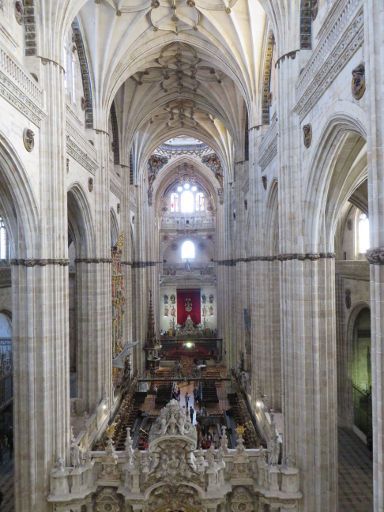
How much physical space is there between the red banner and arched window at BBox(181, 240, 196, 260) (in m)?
4.73

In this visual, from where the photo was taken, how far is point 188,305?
147 feet

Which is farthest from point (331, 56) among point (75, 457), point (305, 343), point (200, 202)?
point (200, 202)

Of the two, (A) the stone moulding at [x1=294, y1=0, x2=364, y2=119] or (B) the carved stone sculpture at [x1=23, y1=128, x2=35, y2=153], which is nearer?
(A) the stone moulding at [x1=294, y1=0, x2=364, y2=119]

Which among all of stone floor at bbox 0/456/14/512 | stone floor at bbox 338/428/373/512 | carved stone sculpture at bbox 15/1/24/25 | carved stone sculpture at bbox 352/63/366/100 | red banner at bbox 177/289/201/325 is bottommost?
stone floor at bbox 0/456/14/512

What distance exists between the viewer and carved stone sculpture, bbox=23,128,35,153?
10461 millimetres

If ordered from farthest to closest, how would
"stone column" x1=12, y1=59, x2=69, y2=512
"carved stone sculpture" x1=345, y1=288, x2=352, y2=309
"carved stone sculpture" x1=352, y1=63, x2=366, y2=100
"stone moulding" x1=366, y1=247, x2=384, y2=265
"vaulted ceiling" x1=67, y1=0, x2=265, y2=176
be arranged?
"carved stone sculpture" x1=345, y1=288, x2=352, y2=309 → "vaulted ceiling" x1=67, y1=0, x2=265, y2=176 → "stone column" x1=12, y1=59, x2=69, y2=512 → "carved stone sculpture" x1=352, y1=63, x2=366, y2=100 → "stone moulding" x1=366, y1=247, x2=384, y2=265

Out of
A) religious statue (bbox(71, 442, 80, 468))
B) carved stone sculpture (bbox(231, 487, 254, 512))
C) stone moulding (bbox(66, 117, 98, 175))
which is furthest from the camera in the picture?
stone moulding (bbox(66, 117, 98, 175))

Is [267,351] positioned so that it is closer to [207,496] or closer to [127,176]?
[207,496]

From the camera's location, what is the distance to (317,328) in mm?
10703

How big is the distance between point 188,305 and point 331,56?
37818 millimetres

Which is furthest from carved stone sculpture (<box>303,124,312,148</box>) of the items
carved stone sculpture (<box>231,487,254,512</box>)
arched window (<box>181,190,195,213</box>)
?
arched window (<box>181,190,195,213</box>)

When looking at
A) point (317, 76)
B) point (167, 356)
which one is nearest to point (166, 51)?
point (317, 76)

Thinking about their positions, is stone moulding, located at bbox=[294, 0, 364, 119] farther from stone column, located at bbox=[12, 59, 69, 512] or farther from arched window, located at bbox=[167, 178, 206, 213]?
arched window, located at bbox=[167, 178, 206, 213]

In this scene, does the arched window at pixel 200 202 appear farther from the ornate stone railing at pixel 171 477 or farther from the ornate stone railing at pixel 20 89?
the ornate stone railing at pixel 171 477
